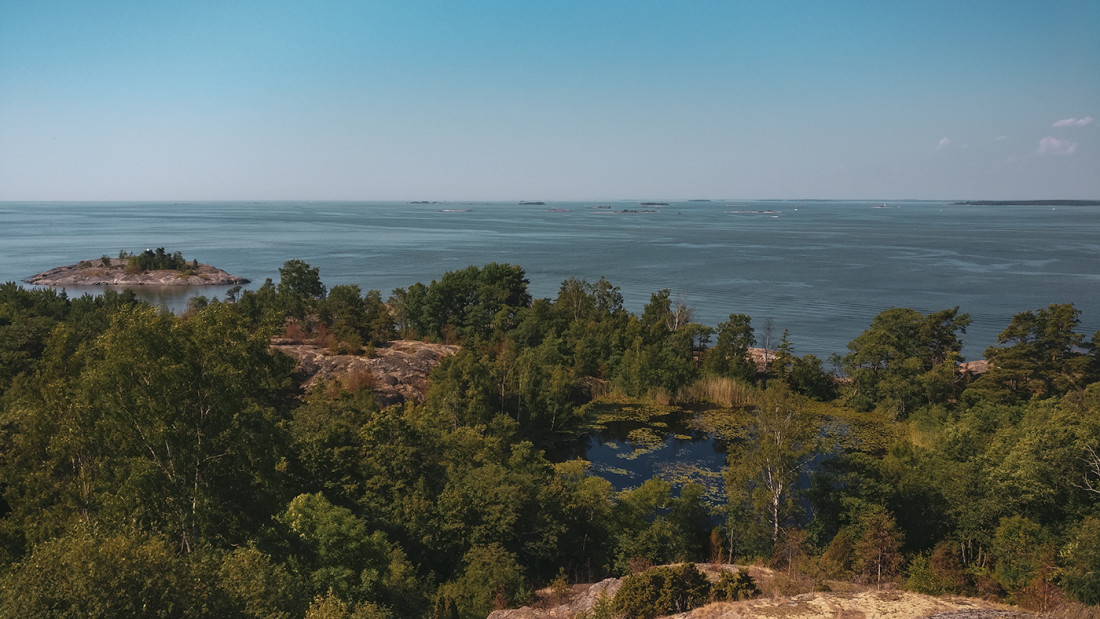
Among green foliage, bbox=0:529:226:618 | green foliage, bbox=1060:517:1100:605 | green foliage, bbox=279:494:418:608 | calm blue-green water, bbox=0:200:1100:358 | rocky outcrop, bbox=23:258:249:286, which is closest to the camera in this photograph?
green foliage, bbox=0:529:226:618

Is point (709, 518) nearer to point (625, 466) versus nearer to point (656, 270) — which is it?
point (625, 466)

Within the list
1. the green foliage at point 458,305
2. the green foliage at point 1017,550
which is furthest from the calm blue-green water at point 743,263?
the green foliage at point 1017,550

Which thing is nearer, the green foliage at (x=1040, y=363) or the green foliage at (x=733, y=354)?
the green foliage at (x=1040, y=363)

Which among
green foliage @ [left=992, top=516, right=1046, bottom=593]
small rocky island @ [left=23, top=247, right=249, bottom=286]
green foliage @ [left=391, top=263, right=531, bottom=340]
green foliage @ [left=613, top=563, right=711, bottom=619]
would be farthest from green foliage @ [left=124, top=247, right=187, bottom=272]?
green foliage @ [left=992, top=516, right=1046, bottom=593]

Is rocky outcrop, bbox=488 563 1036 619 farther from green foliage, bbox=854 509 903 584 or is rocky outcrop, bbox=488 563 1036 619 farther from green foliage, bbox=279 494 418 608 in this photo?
green foliage, bbox=279 494 418 608

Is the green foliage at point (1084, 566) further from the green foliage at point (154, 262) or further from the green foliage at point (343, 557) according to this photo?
the green foliage at point (154, 262)
